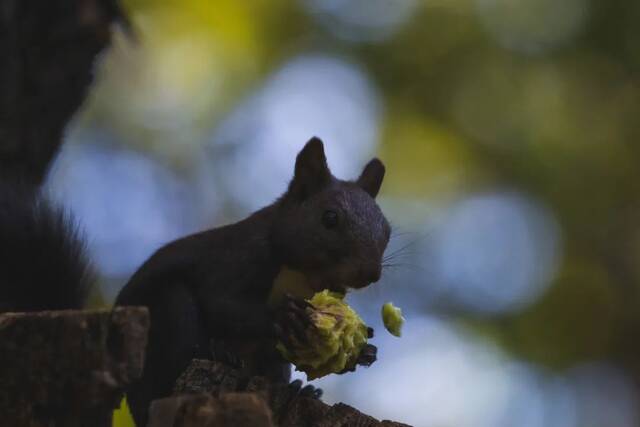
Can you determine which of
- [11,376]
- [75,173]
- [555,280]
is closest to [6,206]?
[11,376]

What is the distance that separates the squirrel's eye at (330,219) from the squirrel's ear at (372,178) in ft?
1.10

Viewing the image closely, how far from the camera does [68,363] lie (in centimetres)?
199

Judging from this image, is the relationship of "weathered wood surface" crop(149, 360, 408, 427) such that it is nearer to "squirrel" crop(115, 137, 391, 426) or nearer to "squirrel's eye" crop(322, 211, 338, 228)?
"squirrel" crop(115, 137, 391, 426)

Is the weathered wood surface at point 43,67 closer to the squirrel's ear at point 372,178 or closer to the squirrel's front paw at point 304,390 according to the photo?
the squirrel's ear at point 372,178

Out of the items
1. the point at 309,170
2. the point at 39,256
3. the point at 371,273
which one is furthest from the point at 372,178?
the point at 39,256

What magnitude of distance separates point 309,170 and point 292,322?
0.62m

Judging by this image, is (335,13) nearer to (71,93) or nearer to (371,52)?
(371,52)

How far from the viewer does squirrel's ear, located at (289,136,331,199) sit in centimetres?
316

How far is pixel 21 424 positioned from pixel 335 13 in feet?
24.2

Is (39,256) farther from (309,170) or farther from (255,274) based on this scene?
(309,170)

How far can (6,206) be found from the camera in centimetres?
285

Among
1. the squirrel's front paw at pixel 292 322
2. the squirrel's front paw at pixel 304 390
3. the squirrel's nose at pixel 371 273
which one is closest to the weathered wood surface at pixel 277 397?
the squirrel's front paw at pixel 304 390

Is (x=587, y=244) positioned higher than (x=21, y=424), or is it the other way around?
(x=587, y=244)

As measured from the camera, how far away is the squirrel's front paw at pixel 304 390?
2.46m
